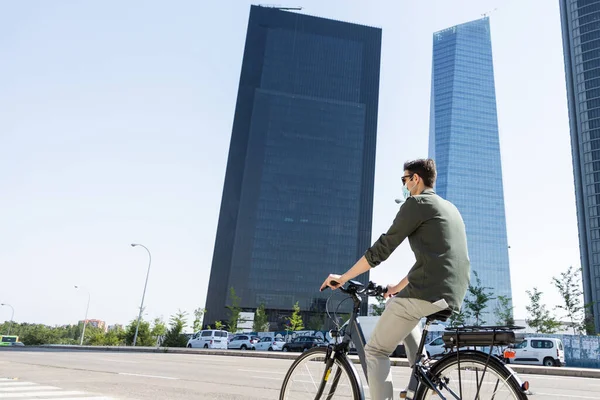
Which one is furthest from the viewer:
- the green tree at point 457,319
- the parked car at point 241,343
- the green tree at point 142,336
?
the green tree at point 142,336

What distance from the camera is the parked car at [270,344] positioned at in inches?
1436

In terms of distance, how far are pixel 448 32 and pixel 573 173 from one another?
74518 millimetres

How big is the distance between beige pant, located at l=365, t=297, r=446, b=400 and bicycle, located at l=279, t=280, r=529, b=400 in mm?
90

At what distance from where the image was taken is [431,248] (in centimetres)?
276

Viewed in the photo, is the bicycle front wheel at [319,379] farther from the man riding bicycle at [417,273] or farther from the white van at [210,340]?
the white van at [210,340]

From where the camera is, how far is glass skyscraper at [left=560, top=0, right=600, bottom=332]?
3851 inches

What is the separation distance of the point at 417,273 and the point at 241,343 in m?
38.7

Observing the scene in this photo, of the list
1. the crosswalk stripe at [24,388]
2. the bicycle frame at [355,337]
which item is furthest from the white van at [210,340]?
the bicycle frame at [355,337]

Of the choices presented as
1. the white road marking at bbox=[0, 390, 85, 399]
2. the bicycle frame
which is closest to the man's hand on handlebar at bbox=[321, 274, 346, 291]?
the bicycle frame

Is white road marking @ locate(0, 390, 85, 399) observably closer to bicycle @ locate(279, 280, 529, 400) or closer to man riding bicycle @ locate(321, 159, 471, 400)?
bicycle @ locate(279, 280, 529, 400)

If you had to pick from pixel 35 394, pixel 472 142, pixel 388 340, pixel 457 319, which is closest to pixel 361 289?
pixel 388 340

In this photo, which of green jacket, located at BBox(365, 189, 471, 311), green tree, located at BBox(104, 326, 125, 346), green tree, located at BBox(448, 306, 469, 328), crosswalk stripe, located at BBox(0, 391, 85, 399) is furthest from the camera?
green tree, located at BBox(104, 326, 125, 346)

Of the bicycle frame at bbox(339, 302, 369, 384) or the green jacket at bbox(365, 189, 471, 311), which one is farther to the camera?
the bicycle frame at bbox(339, 302, 369, 384)

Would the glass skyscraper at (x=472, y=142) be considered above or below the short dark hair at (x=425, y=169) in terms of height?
above
